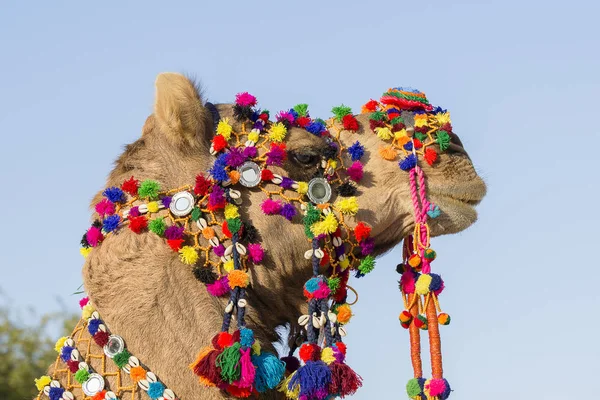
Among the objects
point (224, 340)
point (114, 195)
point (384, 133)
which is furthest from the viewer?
point (384, 133)

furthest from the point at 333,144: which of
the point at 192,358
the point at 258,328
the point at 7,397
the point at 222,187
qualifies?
the point at 7,397

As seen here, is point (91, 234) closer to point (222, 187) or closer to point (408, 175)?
point (222, 187)

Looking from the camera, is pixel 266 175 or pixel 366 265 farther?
pixel 366 265

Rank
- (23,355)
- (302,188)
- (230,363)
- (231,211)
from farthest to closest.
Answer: (23,355), (302,188), (231,211), (230,363)

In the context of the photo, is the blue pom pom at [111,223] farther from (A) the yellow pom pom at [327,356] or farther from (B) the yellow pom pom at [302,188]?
(A) the yellow pom pom at [327,356]

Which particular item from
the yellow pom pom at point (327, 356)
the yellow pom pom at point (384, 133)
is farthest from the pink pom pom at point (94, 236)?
the yellow pom pom at point (384, 133)

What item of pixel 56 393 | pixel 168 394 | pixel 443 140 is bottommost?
pixel 168 394

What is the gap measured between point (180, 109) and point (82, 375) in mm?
1524

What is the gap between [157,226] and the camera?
16.1 feet

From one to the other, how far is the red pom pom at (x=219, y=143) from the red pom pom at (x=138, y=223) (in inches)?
23.1

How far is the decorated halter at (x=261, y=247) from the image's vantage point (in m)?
4.75

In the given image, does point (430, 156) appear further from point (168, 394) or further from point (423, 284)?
point (168, 394)

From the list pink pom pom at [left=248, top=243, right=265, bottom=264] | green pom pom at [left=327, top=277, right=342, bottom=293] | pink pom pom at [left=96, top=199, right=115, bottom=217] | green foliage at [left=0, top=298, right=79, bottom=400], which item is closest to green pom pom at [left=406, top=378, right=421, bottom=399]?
green pom pom at [left=327, top=277, right=342, bottom=293]

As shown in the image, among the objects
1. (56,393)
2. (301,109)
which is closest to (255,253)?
(301,109)
